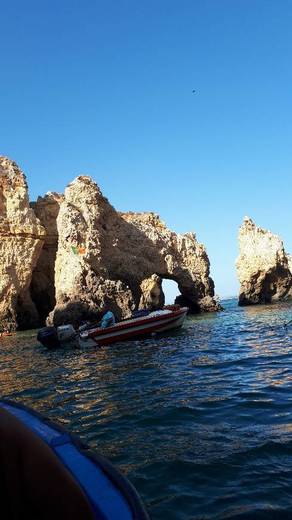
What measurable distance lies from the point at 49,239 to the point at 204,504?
44411mm

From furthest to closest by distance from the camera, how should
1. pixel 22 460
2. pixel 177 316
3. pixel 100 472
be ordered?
pixel 177 316
pixel 100 472
pixel 22 460

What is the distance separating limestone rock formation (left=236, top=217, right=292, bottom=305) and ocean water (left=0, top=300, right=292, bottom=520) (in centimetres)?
3828

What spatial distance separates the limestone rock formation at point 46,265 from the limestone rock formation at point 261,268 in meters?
23.2

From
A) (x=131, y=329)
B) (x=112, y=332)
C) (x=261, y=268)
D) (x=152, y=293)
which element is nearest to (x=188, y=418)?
(x=112, y=332)

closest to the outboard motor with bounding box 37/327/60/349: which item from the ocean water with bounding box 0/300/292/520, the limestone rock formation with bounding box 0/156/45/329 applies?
the ocean water with bounding box 0/300/292/520

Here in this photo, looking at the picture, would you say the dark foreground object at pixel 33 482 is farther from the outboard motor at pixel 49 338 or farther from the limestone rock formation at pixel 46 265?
the limestone rock formation at pixel 46 265

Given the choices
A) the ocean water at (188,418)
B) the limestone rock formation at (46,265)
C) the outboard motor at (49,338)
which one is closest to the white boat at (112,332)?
the outboard motor at (49,338)

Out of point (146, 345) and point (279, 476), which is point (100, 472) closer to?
point (279, 476)

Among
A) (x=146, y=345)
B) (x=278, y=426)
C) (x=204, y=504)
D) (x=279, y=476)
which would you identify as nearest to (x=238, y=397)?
(x=278, y=426)

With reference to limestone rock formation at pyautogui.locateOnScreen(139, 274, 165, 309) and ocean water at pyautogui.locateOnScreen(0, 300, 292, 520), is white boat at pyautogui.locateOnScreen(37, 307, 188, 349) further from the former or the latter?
limestone rock formation at pyautogui.locateOnScreen(139, 274, 165, 309)

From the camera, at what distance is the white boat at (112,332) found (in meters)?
19.4

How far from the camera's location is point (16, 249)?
4009 cm

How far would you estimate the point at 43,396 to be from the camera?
984cm

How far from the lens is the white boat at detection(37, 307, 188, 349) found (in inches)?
762
